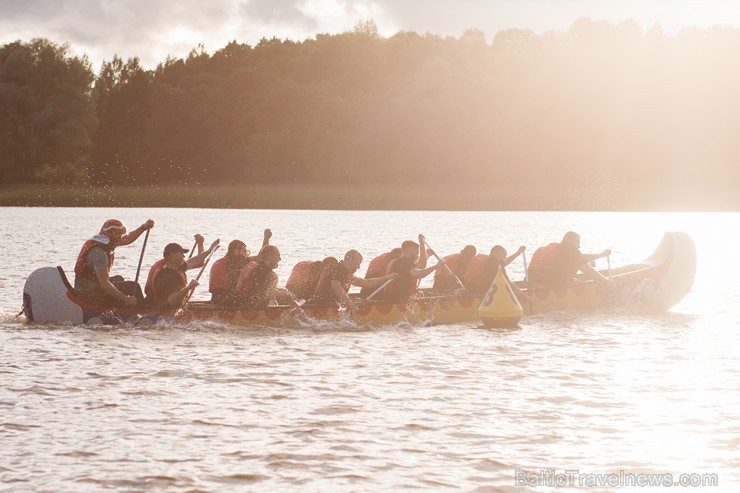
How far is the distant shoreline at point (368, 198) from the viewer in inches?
3361

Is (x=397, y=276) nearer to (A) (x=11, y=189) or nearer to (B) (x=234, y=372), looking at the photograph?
(B) (x=234, y=372)

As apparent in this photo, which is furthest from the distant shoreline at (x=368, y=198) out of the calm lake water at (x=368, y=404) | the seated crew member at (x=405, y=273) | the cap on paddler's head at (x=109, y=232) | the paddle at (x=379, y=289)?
the calm lake water at (x=368, y=404)

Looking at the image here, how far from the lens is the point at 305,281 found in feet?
60.9

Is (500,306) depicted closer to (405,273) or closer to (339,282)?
(405,273)

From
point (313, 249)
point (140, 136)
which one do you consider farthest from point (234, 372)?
point (140, 136)

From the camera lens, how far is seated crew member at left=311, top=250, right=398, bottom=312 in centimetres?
1794

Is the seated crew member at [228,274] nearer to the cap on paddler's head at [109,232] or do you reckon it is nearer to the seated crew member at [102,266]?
the seated crew member at [102,266]

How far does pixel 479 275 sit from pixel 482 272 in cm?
8

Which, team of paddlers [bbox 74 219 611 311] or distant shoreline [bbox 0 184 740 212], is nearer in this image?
team of paddlers [bbox 74 219 611 311]

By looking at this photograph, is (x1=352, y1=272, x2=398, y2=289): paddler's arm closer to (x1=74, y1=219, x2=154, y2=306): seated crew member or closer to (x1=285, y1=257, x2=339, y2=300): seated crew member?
(x1=285, y1=257, x2=339, y2=300): seated crew member

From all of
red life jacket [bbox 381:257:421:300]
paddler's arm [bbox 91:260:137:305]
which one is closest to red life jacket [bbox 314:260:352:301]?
red life jacket [bbox 381:257:421:300]

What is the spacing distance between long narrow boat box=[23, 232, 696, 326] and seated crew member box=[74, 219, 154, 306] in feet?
0.50

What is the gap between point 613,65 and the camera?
305 feet

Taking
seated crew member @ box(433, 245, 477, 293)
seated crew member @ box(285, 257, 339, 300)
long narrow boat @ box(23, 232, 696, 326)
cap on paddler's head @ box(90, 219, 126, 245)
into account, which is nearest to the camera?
cap on paddler's head @ box(90, 219, 126, 245)
